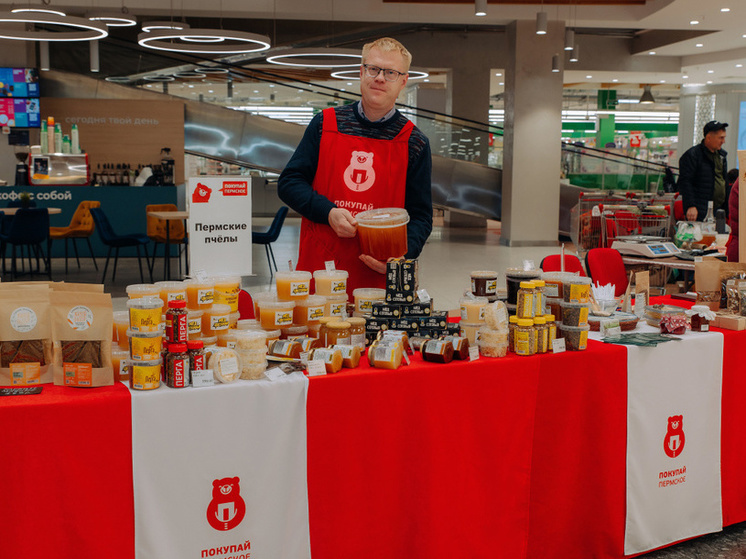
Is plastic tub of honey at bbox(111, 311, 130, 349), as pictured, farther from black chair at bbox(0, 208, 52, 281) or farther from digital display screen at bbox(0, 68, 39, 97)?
digital display screen at bbox(0, 68, 39, 97)

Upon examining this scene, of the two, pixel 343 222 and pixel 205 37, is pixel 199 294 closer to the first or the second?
pixel 343 222

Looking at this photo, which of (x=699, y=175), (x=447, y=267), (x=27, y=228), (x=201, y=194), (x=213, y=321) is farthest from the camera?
(x=447, y=267)

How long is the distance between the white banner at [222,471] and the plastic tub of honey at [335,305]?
484 mm

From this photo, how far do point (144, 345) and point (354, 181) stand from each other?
1.29 m

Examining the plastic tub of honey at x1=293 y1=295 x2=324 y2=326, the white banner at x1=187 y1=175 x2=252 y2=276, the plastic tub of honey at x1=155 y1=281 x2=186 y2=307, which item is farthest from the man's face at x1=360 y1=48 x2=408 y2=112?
the plastic tub of honey at x1=155 y1=281 x2=186 y2=307

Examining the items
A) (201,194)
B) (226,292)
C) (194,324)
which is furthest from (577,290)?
(201,194)

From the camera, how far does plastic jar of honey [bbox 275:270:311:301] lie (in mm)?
2488

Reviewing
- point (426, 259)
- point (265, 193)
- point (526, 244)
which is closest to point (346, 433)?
point (426, 259)

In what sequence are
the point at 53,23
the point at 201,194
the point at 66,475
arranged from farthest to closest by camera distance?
the point at 53,23 → the point at 201,194 → the point at 66,475

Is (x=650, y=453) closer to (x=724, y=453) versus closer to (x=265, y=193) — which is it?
(x=724, y=453)

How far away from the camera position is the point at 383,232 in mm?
2717

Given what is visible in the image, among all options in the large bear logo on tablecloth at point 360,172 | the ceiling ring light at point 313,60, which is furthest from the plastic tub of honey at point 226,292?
the ceiling ring light at point 313,60

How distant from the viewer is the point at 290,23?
64.0ft

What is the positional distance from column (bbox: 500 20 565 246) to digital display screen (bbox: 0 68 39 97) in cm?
940
